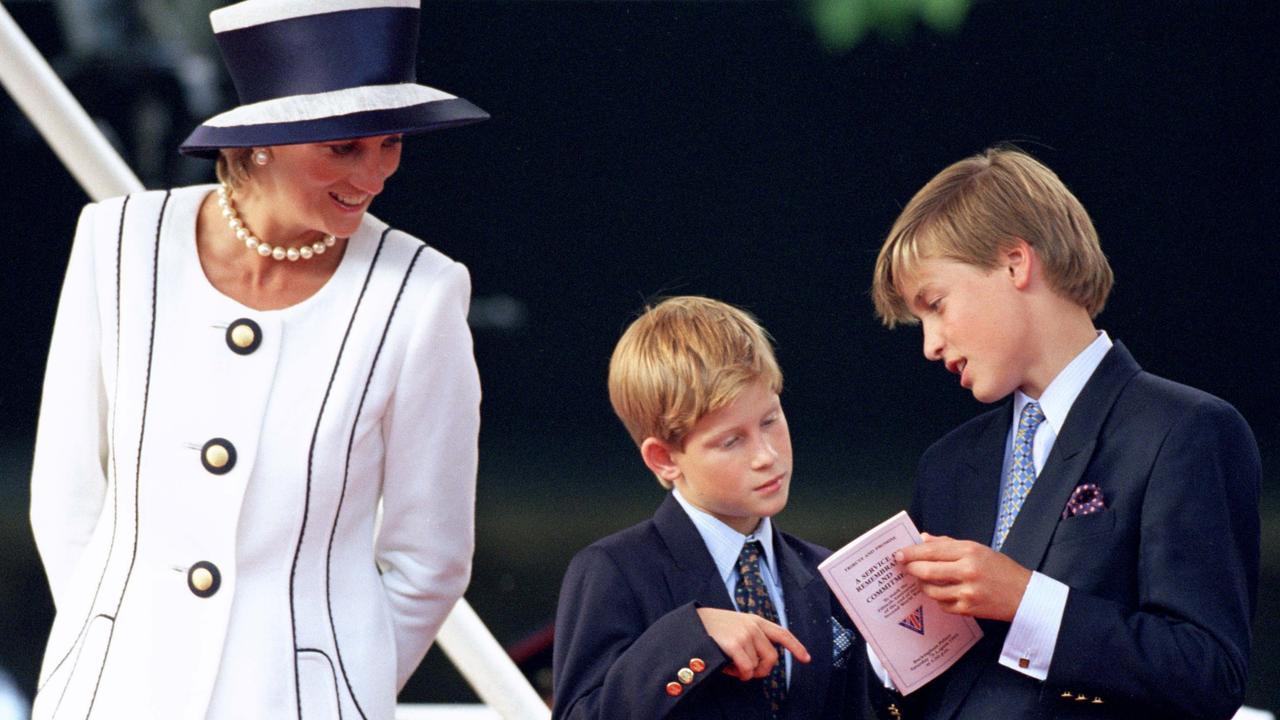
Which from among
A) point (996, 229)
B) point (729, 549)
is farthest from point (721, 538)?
point (996, 229)

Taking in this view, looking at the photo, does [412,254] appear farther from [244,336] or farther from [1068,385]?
[1068,385]

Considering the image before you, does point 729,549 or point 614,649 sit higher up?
point 729,549

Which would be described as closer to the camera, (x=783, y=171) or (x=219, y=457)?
(x=219, y=457)

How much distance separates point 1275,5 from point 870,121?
1.24 metres

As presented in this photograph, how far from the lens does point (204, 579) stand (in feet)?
7.04

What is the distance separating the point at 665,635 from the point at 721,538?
0.21m

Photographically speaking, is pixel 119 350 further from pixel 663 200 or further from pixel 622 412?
pixel 663 200

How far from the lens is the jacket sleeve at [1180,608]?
2117 mm

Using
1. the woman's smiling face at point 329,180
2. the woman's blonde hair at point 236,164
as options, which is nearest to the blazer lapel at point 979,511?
the woman's smiling face at point 329,180

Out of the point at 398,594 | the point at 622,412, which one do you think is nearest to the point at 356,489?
the point at 398,594

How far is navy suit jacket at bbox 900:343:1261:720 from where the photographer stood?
2.13 meters

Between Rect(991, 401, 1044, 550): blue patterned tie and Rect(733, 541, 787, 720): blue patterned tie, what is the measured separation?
1.08 feet

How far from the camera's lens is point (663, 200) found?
5551 millimetres

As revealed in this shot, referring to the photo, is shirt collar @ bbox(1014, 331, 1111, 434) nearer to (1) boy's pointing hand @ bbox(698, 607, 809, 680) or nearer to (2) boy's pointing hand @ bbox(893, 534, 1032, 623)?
(2) boy's pointing hand @ bbox(893, 534, 1032, 623)
